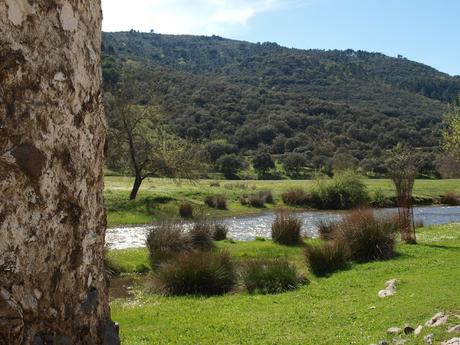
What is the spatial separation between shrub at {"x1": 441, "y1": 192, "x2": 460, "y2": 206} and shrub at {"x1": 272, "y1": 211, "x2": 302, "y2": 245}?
34083mm

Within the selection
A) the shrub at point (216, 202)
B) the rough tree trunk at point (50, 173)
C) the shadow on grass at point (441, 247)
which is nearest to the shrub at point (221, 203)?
the shrub at point (216, 202)

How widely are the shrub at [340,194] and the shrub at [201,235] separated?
2699cm

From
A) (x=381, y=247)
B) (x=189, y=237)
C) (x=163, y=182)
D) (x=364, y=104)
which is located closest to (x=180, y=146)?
(x=163, y=182)

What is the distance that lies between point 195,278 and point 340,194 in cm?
3457

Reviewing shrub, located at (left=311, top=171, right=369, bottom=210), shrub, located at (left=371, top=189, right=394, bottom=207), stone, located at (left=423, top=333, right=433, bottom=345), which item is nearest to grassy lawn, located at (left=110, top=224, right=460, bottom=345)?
stone, located at (left=423, top=333, right=433, bottom=345)

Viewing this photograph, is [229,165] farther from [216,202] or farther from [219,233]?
[219,233]

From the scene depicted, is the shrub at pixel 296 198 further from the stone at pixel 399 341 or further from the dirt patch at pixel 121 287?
the stone at pixel 399 341

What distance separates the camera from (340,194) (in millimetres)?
46562

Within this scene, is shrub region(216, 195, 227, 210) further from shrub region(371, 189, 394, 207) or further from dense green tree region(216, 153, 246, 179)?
dense green tree region(216, 153, 246, 179)

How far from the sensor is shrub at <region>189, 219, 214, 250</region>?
19861 mm

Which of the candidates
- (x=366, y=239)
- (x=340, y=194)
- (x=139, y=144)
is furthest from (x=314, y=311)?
(x=340, y=194)

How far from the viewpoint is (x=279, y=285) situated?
13391 millimetres

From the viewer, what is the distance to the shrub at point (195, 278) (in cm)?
1352

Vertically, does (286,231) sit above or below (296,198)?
above
